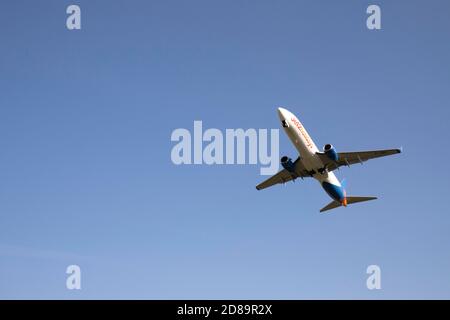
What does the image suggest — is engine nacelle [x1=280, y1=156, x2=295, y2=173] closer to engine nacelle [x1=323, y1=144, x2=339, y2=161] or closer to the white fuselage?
the white fuselage

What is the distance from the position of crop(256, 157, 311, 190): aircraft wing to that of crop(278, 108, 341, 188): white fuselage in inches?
50.7

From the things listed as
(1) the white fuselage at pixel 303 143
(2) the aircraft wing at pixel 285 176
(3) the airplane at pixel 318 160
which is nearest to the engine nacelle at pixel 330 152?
(3) the airplane at pixel 318 160

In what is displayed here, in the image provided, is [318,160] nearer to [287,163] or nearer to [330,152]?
[330,152]

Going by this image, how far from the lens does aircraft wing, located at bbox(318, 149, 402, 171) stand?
81062 millimetres

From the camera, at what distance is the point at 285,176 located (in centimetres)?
9100

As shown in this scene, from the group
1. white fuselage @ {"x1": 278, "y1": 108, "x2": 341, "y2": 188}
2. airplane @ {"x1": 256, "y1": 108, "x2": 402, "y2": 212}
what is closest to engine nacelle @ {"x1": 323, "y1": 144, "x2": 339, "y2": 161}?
airplane @ {"x1": 256, "y1": 108, "x2": 402, "y2": 212}

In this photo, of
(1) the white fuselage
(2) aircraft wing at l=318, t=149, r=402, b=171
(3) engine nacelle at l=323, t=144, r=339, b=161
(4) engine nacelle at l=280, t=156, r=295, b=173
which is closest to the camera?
(1) the white fuselage

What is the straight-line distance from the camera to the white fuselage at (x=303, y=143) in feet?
259

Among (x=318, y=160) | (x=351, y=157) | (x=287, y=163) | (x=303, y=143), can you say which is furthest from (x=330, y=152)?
(x=287, y=163)

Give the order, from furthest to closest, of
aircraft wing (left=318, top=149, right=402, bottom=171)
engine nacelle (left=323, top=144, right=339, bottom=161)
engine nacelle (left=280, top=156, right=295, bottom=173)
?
engine nacelle (left=280, top=156, right=295, bottom=173) < aircraft wing (left=318, top=149, right=402, bottom=171) < engine nacelle (left=323, top=144, right=339, bottom=161)

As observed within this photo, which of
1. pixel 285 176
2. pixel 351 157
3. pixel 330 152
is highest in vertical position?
pixel 330 152

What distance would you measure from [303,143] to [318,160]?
3827 millimetres
